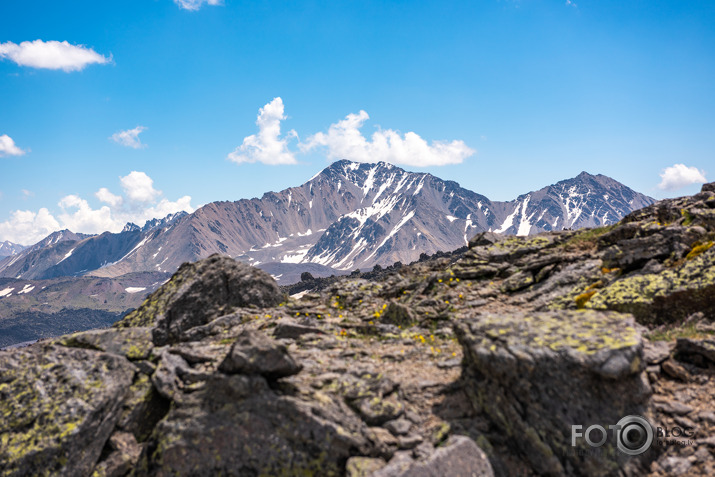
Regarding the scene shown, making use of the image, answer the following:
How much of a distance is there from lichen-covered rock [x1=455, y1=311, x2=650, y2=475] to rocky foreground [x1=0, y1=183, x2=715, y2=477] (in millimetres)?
35

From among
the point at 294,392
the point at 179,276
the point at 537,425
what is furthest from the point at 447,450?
the point at 179,276

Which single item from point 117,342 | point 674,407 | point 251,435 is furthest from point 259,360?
point 674,407

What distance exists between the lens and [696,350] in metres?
12.2

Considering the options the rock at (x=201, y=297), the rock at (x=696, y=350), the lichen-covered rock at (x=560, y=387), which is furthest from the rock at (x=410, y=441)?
the rock at (x=201, y=297)

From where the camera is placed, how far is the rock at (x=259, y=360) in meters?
12.2

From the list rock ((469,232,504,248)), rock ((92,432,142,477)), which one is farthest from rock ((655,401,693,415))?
rock ((469,232,504,248))

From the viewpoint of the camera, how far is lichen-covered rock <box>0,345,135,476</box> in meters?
11.5

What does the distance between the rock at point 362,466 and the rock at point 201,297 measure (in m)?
11.4

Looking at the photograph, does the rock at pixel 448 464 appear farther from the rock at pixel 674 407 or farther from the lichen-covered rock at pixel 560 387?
the rock at pixel 674 407

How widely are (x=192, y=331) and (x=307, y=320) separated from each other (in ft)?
17.9

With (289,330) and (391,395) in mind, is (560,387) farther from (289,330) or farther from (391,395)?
(289,330)

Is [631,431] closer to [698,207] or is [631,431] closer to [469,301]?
[469,301]

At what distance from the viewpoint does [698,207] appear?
2359 cm

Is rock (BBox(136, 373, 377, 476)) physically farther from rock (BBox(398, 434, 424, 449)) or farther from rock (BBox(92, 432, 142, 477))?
rock (BBox(398, 434, 424, 449))
